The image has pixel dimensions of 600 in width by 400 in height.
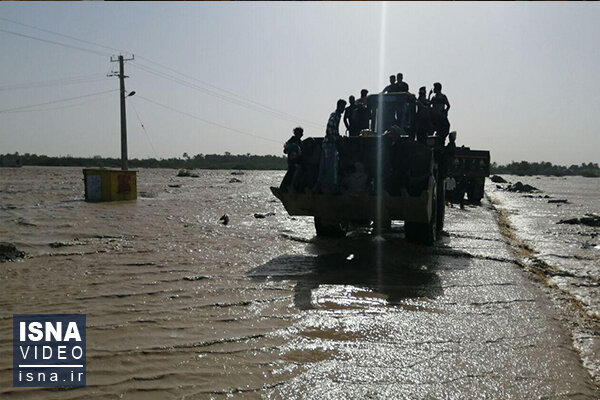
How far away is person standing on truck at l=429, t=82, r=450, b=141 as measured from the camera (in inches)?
405

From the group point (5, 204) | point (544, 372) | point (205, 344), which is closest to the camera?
point (544, 372)

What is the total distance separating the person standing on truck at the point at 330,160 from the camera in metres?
8.34

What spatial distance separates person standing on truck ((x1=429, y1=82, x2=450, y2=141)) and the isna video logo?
25.3 feet

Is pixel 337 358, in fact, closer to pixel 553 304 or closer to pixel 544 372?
pixel 544 372

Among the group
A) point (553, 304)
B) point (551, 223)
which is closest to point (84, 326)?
point (553, 304)

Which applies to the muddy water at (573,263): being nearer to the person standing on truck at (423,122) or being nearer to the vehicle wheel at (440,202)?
the vehicle wheel at (440,202)

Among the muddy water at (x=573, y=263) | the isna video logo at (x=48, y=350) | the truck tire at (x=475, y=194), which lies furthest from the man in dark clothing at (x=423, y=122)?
the truck tire at (x=475, y=194)

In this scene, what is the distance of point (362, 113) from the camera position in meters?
10.4

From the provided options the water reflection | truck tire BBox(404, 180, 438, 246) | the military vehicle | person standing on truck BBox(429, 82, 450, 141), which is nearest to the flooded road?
the water reflection

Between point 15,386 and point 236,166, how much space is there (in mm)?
85048

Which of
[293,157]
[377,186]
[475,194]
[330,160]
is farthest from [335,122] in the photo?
[475,194]

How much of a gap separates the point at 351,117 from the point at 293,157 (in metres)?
2.37

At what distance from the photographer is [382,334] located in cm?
428

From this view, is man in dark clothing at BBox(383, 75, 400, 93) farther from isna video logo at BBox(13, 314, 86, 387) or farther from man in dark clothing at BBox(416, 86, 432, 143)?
isna video logo at BBox(13, 314, 86, 387)
